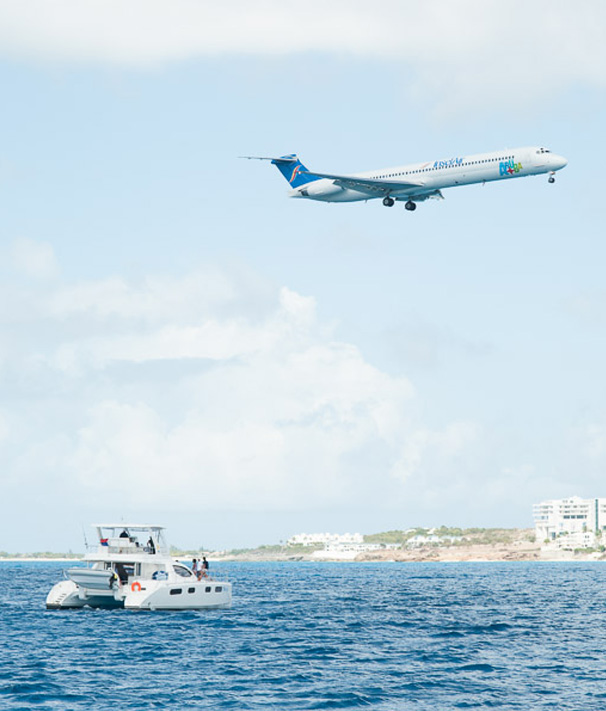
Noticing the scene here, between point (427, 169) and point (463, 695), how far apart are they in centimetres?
6620

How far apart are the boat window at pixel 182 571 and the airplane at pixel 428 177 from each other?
46.8 meters

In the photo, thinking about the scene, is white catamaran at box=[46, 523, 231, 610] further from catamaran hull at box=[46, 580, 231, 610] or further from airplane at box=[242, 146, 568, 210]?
airplane at box=[242, 146, 568, 210]

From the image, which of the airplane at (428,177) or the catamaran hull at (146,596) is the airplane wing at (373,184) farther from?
the catamaran hull at (146,596)

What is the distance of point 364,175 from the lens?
10388 cm

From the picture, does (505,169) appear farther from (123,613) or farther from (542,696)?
(542,696)

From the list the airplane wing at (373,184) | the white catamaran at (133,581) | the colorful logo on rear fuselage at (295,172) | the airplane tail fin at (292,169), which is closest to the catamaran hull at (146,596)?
the white catamaran at (133,581)

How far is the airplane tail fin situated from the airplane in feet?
27.7

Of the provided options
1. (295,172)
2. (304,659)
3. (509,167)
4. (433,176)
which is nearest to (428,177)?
(433,176)

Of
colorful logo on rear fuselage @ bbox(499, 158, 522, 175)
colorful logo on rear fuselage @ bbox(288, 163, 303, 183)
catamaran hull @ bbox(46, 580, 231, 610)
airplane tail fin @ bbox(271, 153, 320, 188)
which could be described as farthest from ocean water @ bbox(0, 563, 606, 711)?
colorful logo on rear fuselage @ bbox(288, 163, 303, 183)

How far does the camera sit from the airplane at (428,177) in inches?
3617

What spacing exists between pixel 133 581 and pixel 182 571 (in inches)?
117

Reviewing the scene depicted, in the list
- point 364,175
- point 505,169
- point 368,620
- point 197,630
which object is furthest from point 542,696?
point 364,175

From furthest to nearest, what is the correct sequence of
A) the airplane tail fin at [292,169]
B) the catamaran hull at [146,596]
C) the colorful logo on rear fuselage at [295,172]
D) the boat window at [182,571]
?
the colorful logo on rear fuselage at [295,172] < the airplane tail fin at [292,169] < the boat window at [182,571] < the catamaran hull at [146,596]

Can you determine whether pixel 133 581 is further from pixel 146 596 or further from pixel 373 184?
pixel 373 184
